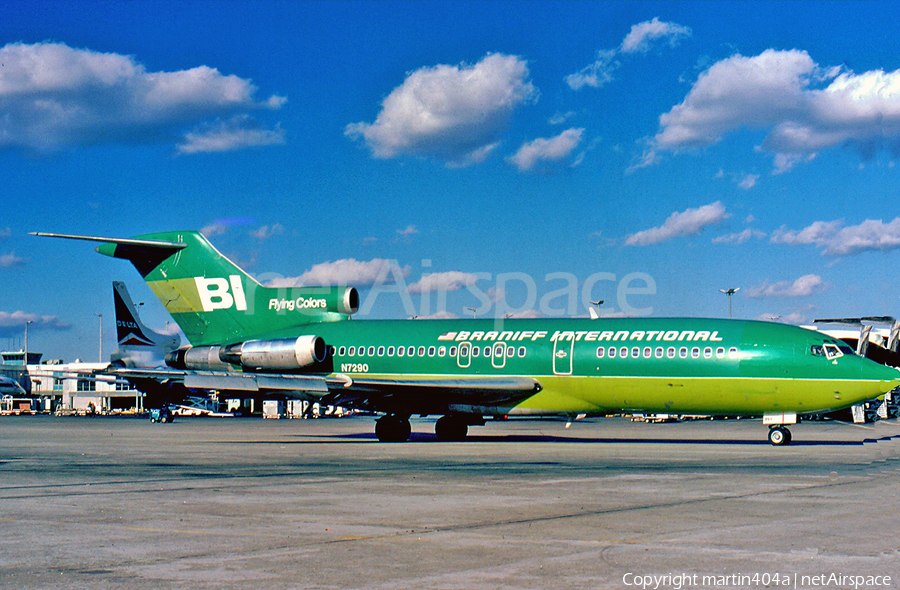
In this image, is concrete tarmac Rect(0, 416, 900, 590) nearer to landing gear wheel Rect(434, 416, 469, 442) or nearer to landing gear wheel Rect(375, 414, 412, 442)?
landing gear wheel Rect(375, 414, 412, 442)

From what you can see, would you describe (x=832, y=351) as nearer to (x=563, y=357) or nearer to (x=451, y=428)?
(x=563, y=357)

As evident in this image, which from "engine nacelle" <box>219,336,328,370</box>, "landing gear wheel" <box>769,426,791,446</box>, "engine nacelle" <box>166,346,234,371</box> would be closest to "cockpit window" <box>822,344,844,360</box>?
"landing gear wheel" <box>769,426,791,446</box>

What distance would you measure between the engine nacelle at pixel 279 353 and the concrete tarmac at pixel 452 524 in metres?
10.8

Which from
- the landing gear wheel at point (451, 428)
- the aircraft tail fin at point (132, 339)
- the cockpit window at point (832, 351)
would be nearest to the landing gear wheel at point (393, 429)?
the landing gear wheel at point (451, 428)

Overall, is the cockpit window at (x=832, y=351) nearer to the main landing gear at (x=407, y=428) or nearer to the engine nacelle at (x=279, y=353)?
the main landing gear at (x=407, y=428)

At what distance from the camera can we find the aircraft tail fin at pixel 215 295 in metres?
36.7

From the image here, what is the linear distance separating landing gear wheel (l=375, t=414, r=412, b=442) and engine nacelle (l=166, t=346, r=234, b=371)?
6918 mm

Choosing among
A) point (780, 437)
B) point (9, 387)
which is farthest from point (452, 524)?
point (9, 387)

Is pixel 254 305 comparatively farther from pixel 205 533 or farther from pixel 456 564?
pixel 456 564

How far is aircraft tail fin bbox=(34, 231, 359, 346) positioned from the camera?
3672 cm

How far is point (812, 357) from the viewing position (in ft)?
92.2

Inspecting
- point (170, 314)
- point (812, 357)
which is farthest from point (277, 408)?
point (812, 357)

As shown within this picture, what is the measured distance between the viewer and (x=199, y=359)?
3588 centimetres

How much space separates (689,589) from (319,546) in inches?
173
